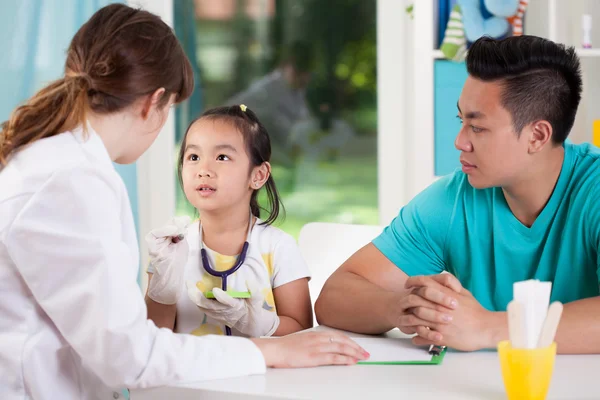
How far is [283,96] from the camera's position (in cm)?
344

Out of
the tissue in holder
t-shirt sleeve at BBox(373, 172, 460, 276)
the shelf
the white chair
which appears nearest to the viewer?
the tissue in holder

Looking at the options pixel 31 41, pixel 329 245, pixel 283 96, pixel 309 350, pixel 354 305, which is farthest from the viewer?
pixel 283 96

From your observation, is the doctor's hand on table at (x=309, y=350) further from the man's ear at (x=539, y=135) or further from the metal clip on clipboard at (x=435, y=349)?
the man's ear at (x=539, y=135)

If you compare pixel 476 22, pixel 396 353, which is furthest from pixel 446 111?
pixel 396 353

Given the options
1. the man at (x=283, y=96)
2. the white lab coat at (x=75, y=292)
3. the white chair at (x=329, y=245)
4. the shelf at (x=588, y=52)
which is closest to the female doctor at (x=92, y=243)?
the white lab coat at (x=75, y=292)

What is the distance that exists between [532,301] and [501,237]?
2.16 feet

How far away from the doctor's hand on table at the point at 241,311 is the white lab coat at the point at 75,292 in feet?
1.14

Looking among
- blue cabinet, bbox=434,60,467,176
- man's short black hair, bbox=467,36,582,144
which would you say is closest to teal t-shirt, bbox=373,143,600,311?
man's short black hair, bbox=467,36,582,144

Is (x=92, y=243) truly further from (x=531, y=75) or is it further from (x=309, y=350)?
(x=531, y=75)

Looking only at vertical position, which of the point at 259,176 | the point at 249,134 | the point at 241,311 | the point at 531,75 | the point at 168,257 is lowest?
the point at 241,311

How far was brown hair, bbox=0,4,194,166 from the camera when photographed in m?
1.18

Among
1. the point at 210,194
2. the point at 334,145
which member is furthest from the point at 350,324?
the point at 334,145

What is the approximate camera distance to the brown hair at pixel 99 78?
3.86 ft

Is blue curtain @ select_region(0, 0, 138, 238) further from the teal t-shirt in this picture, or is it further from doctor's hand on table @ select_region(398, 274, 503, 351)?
doctor's hand on table @ select_region(398, 274, 503, 351)
